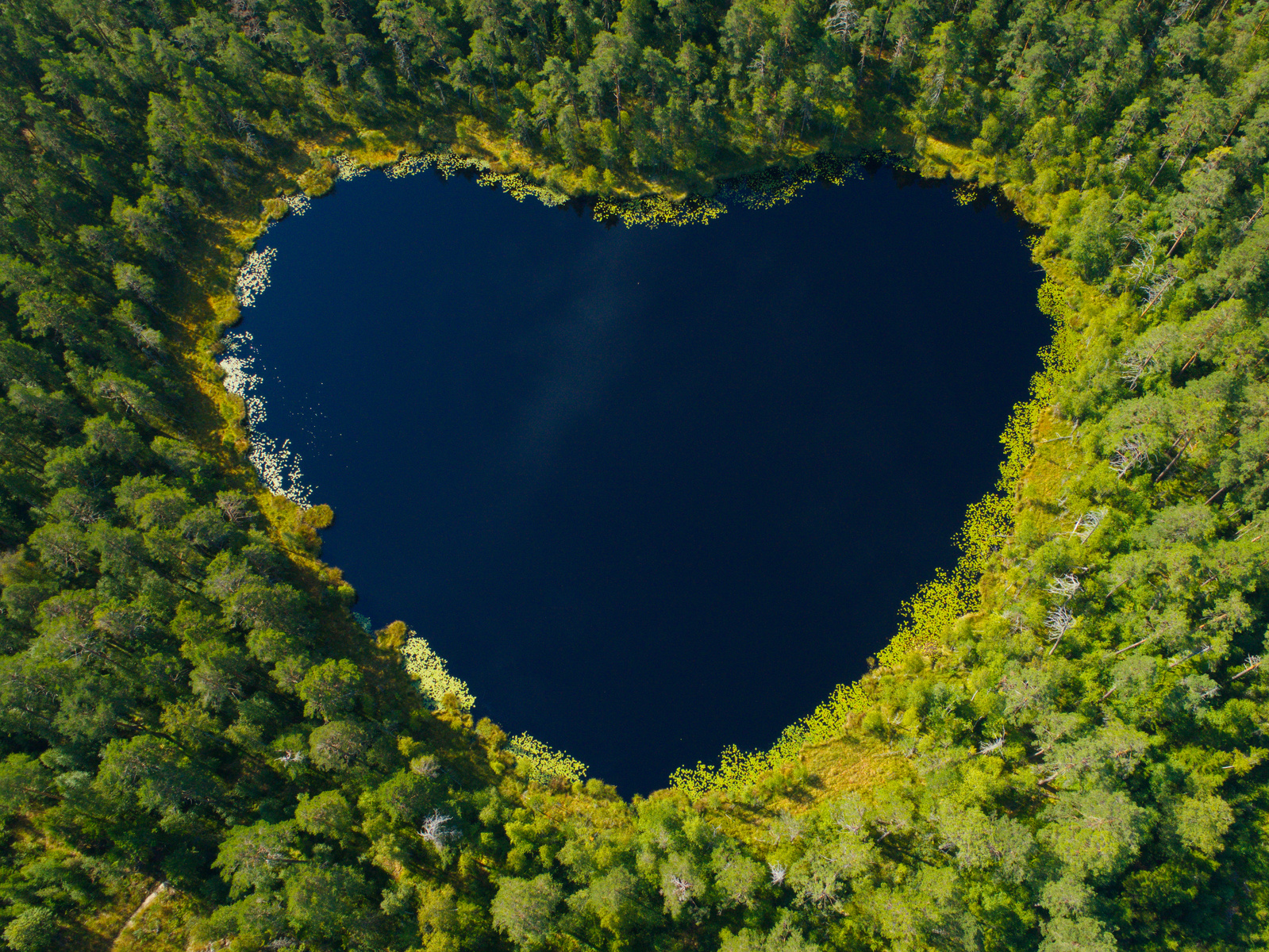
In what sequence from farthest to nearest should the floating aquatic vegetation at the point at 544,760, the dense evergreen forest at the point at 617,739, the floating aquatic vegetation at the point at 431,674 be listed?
the floating aquatic vegetation at the point at 431,674
the floating aquatic vegetation at the point at 544,760
the dense evergreen forest at the point at 617,739

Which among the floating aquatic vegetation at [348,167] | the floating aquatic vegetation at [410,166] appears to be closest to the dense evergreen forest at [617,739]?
the floating aquatic vegetation at [348,167]

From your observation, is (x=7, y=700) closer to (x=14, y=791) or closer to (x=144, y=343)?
(x=14, y=791)

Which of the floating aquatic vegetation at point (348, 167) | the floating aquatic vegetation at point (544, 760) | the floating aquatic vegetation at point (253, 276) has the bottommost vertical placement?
the floating aquatic vegetation at point (544, 760)

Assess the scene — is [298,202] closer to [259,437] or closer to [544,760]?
[259,437]

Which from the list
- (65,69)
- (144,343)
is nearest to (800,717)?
(144,343)

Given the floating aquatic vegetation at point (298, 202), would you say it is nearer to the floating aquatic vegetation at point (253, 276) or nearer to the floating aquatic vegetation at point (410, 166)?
the floating aquatic vegetation at point (253, 276)

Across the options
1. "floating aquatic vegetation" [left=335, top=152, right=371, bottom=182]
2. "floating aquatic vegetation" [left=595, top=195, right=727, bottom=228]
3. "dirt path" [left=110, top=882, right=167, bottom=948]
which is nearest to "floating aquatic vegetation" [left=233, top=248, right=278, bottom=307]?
"floating aquatic vegetation" [left=335, top=152, right=371, bottom=182]

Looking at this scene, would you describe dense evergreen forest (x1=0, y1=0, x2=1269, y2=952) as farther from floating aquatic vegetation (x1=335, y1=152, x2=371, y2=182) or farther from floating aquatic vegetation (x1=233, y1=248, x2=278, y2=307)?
floating aquatic vegetation (x1=335, y1=152, x2=371, y2=182)
